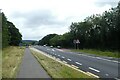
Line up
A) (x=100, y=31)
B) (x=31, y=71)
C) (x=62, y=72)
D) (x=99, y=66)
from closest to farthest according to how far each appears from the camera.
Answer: (x=62, y=72), (x=31, y=71), (x=99, y=66), (x=100, y=31)

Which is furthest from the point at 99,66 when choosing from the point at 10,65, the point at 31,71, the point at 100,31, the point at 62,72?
the point at 100,31

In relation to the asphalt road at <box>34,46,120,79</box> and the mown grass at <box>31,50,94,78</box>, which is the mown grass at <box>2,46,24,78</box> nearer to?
the mown grass at <box>31,50,94,78</box>

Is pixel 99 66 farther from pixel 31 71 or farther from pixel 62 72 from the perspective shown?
pixel 31 71

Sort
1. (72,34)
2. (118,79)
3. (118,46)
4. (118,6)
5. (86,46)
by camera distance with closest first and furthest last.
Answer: (118,79) → (118,46) → (118,6) → (86,46) → (72,34)

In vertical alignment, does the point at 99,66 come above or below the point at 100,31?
below

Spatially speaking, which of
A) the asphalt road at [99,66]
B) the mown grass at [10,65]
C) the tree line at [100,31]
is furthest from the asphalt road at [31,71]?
the tree line at [100,31]

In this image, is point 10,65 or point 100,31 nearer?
point 10,65

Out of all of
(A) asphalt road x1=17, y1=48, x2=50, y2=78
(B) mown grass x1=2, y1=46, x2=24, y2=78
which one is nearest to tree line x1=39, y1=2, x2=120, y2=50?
(B) mown grass x1=2, y1=46, x2=24, y2=78

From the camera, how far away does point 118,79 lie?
1608cm

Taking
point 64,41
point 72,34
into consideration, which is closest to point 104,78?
point 72,34

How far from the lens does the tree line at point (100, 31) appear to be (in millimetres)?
81625

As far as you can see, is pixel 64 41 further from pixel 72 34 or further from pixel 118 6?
pixel 118 6

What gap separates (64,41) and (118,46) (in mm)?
67949

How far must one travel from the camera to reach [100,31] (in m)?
92.1
